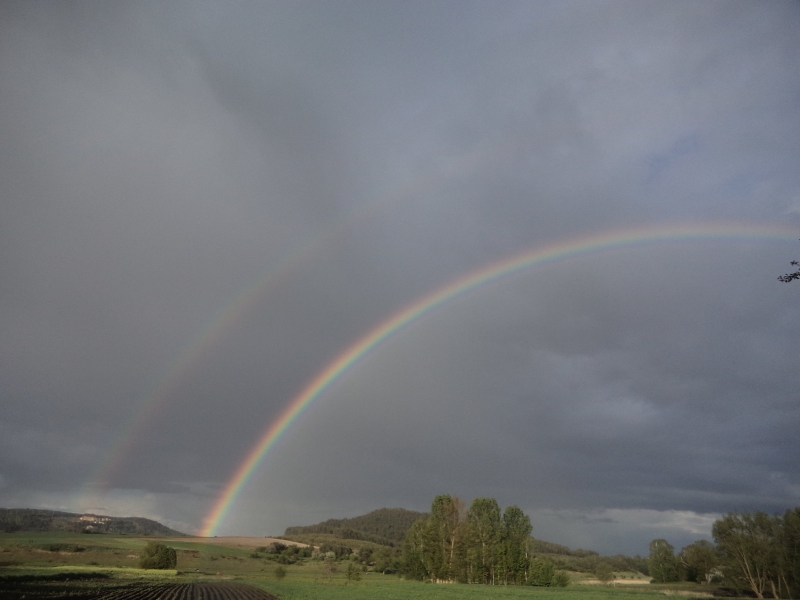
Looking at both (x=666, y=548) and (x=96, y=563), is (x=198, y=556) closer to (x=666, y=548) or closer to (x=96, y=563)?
(x=96, y=563)

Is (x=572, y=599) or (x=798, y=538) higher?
(x=798, y=538)

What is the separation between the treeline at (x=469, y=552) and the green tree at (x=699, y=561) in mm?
48494

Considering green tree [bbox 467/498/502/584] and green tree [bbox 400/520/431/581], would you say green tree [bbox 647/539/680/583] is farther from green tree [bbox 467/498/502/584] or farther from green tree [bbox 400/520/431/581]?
green tree [bbox 400/520/431/581]

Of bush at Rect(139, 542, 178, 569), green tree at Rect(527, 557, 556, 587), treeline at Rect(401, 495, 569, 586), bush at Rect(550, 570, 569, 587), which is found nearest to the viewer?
green tree at Rect(527, 557, 556, 587)

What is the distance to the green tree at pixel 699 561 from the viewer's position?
431 ft

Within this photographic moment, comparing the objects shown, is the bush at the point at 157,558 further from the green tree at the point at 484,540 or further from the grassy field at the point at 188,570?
the green tree at the point at 484,540

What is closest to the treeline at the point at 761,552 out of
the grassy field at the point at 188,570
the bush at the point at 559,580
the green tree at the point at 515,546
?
the grassy field at the point at 188,570

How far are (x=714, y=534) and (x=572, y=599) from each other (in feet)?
168

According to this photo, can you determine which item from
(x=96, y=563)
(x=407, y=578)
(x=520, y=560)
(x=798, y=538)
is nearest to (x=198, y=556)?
(x=96, y=563)

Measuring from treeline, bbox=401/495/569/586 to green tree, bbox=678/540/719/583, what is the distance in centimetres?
4849

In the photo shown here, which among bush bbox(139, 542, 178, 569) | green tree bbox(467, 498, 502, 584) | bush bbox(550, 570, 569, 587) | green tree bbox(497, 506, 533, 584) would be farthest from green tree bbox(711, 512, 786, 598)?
bush bbox(139, 542, 178, 569)

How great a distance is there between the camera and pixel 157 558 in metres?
126

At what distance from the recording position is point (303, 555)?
182250 millimetres

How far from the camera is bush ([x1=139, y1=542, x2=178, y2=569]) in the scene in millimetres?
124831
